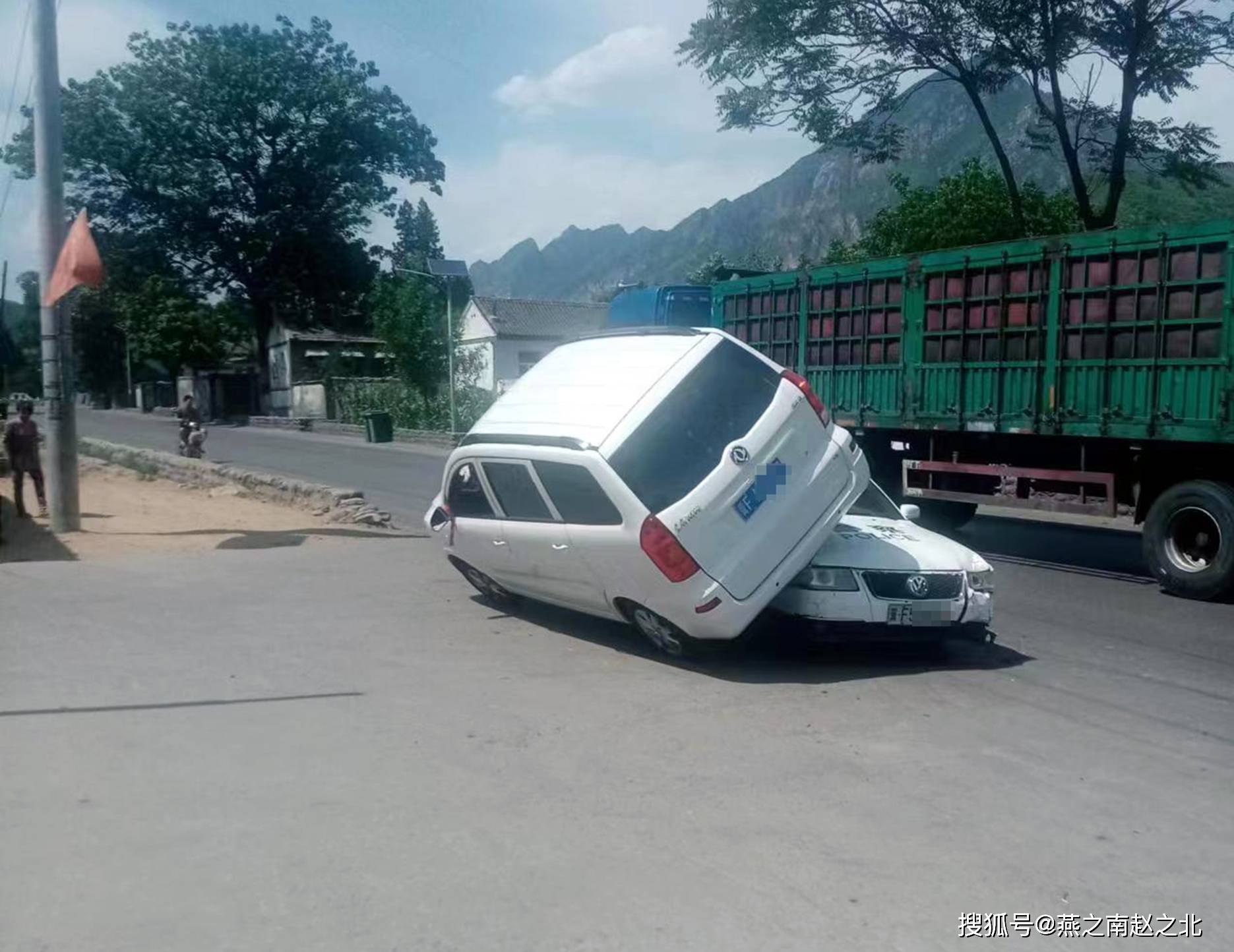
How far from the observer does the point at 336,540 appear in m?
13.9

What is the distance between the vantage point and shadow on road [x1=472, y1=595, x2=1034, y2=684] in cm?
773

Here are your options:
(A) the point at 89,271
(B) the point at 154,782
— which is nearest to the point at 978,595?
(B) the point at 154,782

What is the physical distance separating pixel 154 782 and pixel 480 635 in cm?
357

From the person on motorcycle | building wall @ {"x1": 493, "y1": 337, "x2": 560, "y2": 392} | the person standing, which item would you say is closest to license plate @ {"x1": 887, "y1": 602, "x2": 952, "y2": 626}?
the person standing

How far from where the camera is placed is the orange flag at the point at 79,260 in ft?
41.7

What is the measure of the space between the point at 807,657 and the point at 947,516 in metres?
7.80

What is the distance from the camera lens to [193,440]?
1057 inches

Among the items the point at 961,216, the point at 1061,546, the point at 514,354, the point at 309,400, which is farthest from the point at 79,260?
the point at 514,354

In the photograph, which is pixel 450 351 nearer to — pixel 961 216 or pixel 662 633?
pixel 961 216

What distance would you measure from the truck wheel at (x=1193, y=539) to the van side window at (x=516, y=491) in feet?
20.0

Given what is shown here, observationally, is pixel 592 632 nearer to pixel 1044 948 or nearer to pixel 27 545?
pixel 1044 948

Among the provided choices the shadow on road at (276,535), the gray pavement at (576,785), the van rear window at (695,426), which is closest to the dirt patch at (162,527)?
the shadow on road at (276,535)

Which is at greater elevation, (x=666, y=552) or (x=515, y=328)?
(x=515, y=328)

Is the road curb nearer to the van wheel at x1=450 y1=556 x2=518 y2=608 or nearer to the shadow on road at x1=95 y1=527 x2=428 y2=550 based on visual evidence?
the shadow on road at x1=95 y1=527 x2=428 y2=550
